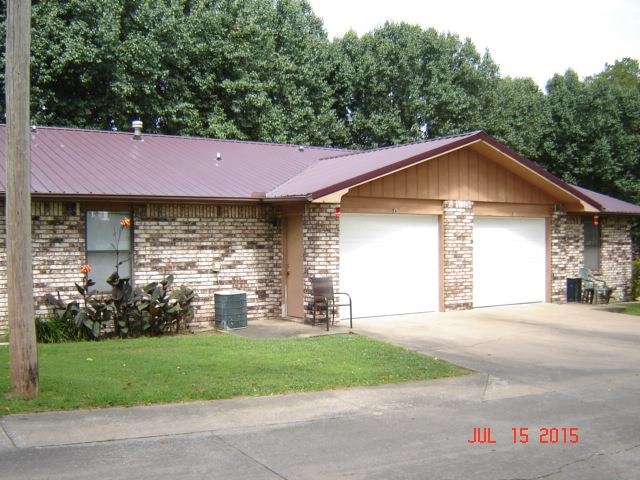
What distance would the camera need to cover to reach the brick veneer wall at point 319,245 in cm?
1432

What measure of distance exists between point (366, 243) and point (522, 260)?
4831 mm

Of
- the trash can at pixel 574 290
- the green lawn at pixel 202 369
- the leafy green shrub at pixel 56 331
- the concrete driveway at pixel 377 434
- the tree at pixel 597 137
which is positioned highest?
the tree at pixel 597 137

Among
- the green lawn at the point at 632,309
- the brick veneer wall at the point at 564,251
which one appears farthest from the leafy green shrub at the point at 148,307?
the green lawn at the point at 632,309

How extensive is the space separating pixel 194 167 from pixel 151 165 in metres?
1.01

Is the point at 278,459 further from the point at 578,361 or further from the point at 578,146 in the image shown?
the point at 578,146

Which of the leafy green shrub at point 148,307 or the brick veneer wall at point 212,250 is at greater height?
the brick veneer wall at point 212,250

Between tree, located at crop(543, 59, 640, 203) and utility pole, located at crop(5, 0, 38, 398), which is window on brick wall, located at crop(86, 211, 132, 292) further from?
tree, located at crop(543, 59, 640, 203)

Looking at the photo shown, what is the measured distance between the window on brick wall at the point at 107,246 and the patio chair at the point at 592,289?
1164 cm

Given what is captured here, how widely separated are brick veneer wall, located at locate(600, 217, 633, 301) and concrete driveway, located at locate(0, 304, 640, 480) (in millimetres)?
10414

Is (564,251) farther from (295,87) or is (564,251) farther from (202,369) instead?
(295,87)

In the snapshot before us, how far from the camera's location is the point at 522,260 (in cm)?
1797

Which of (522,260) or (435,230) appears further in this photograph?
(522,260)

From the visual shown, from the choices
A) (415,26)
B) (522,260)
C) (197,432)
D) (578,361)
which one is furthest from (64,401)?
Answer: (415,26)

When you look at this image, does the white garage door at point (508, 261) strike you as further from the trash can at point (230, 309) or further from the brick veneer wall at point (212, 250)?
the trash can at point (230, 309)
